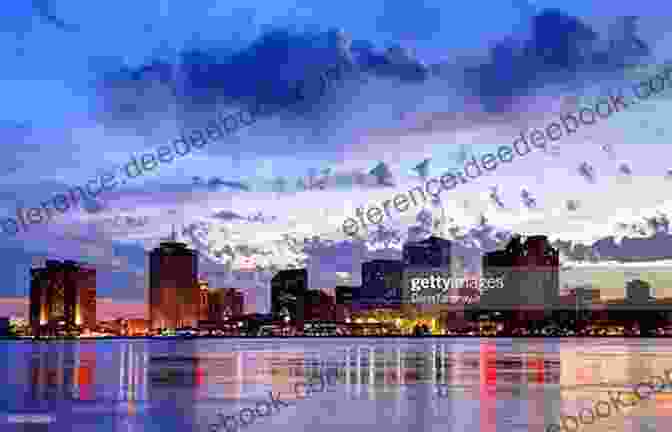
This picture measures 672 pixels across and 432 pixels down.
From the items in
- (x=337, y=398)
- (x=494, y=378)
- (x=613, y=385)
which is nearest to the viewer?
(x=337, y=398)

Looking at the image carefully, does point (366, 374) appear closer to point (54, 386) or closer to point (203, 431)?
point (54, 386)

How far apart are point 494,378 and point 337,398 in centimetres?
1775

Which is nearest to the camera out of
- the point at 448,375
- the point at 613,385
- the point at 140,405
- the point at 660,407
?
the point at 660,407

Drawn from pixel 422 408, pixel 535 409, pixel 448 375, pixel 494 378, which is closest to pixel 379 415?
pixel 422 408

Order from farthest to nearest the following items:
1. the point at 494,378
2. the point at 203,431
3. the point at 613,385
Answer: the point at 494,378
the point at 613,385
the point at 203,431

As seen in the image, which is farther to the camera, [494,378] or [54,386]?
[494,378]

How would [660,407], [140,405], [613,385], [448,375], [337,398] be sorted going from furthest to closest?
[448,375] < [613,385] < [337,398] < [140,405] < [660,407]

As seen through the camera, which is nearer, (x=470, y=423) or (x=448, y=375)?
(x=470, y=423)

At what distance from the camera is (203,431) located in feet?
88.0

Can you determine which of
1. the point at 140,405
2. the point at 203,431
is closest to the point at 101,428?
the point at 203,431

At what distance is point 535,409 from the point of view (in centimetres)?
3281

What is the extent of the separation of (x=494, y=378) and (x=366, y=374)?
25.8 ft

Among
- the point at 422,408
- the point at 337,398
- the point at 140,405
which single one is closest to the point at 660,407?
the point at 422,408

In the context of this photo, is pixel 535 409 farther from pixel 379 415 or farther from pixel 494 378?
pixel 494 378
